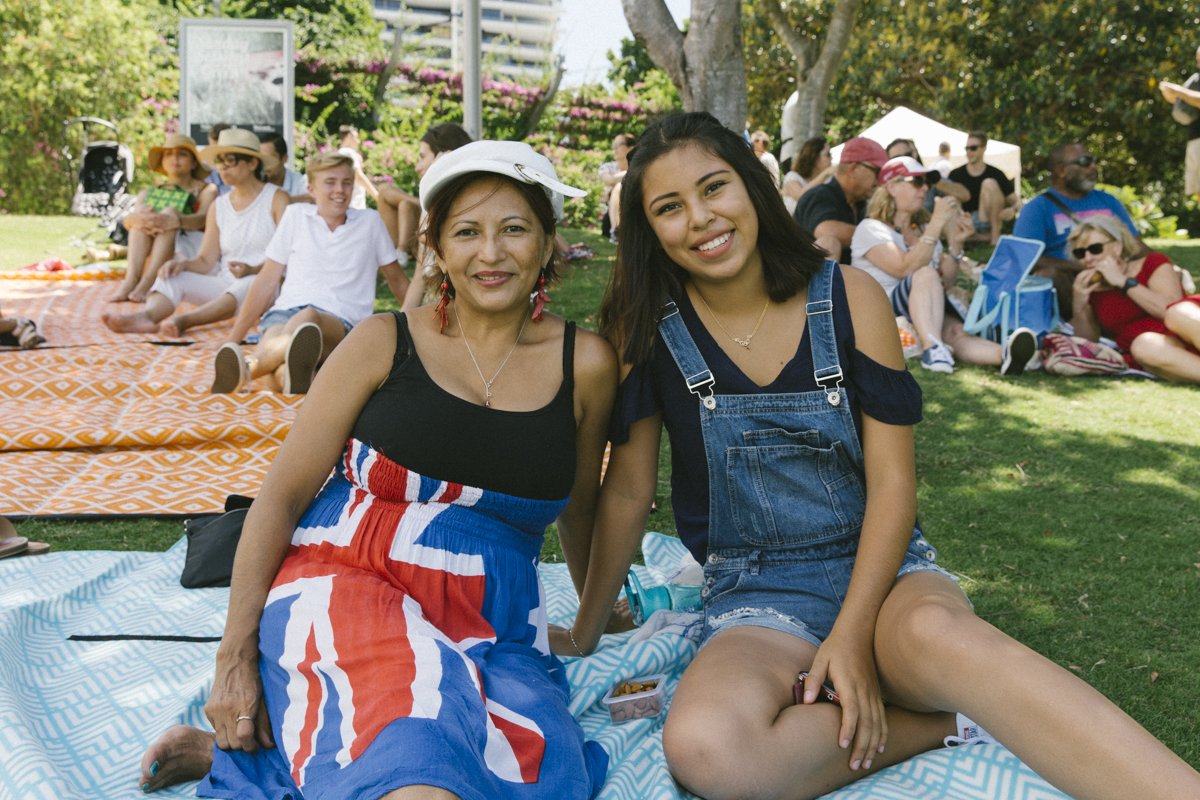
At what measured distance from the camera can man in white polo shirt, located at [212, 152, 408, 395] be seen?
6578 mm

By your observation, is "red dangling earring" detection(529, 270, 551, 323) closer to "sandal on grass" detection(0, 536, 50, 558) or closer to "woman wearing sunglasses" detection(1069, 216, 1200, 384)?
"sandal on grass" detection(0, 536, 50, 558)

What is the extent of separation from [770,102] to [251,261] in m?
17.5

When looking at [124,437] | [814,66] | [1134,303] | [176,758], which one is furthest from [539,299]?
[814,66]

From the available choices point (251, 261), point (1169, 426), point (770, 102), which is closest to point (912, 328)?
point (1169, 426)

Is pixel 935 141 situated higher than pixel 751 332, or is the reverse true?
pixel 935 141

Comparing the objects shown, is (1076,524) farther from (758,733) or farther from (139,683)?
(139,683)

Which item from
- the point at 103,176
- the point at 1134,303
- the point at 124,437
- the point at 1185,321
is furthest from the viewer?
the point at 103,176

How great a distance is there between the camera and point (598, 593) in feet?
9.55

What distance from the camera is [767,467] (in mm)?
2723

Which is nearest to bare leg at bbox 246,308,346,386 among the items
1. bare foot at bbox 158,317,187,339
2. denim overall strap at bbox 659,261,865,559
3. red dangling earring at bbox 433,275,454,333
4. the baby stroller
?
bare foot at bbox 158,317,187,339

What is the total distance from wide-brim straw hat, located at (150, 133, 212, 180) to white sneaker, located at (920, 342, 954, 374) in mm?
6614

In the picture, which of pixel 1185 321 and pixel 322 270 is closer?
pixel 322 270

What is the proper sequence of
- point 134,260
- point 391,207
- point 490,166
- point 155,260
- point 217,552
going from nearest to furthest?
point 490,166, point 217,552, point 155,260, point 134,260, point 391,207

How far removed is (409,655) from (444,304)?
97 cm
